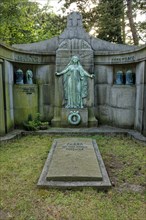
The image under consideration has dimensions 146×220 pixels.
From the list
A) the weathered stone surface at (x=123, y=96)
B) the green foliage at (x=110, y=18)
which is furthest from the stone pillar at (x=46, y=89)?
the green foliage at (x=110, y=18)

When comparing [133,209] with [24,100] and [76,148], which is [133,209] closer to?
[76,148]

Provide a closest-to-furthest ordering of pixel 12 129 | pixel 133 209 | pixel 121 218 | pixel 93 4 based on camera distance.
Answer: pixel 121 218 → pixel 133 209 → pixel 12 129 → pixel 93 4

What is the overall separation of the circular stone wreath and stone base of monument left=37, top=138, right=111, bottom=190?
2.30 metres

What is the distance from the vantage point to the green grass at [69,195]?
2.52 metres

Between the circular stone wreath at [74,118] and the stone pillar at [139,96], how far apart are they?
182cm

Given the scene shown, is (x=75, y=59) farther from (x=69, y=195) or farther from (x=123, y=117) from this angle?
(x=69, y=195)

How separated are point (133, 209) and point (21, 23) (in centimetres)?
1255

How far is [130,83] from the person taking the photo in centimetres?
651

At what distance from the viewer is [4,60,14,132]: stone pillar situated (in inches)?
233

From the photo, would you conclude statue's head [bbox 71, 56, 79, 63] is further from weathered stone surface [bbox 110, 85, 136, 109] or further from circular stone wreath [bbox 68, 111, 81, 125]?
circular stone wreath [bbox 68, 111, 81, 125]

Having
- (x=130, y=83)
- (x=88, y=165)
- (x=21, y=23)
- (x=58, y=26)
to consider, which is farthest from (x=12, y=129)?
(x=58, y=26)

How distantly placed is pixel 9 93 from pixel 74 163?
11.4 ft

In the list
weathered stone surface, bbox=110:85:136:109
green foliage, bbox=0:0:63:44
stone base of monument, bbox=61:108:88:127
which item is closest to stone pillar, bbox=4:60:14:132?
stone base of monument, bbox=61:108:88:127

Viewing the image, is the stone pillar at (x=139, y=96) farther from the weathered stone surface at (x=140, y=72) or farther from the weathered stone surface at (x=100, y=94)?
the weathered stone surface at (x=100, y=94)
